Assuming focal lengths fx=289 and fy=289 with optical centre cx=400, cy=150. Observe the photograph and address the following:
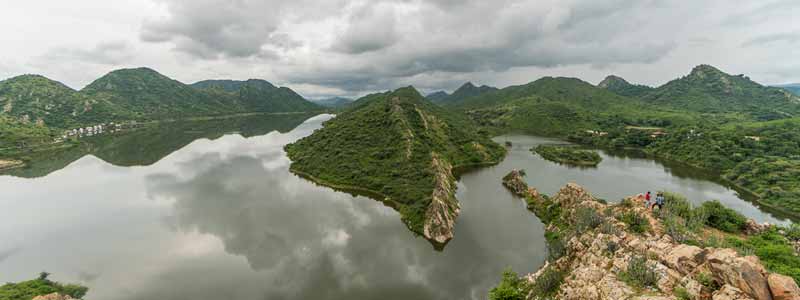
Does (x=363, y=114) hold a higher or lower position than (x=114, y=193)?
higher

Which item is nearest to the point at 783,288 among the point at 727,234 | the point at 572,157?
the point at 727,234

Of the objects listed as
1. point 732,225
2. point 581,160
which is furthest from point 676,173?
point 732,225

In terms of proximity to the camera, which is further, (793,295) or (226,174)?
(226,174)

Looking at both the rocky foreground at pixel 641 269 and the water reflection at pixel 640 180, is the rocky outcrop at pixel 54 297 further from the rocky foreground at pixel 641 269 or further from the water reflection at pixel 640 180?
the water reflection at pixel 640 180

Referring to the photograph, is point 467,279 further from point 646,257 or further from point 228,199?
point 228,199

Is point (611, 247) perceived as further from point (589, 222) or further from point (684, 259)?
point (589, 222)

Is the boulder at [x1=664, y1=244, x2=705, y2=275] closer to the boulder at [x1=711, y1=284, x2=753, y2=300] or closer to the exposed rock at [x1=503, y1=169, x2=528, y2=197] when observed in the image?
the boulder at [x1=711, y1=284, x2=753, y2=300]
